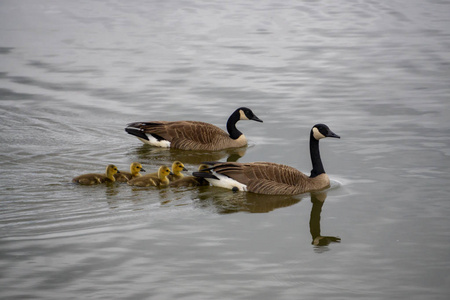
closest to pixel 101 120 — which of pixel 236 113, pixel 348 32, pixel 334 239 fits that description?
pixel 236 113

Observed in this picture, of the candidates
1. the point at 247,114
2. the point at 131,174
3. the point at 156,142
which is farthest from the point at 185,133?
the point at 131,174

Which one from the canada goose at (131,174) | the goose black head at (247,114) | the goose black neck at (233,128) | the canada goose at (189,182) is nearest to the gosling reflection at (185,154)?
the goose black neck at (233,128)

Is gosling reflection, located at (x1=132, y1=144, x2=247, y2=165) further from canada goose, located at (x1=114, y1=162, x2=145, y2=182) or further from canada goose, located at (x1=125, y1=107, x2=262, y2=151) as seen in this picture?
canada goose, located at (x1=114, y1=162, x2=145, y2=182)

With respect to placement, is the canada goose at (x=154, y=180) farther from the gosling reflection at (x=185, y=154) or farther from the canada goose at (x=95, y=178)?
the gosling reflection at (x=185, y=154)

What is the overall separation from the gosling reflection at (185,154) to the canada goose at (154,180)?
214 cm

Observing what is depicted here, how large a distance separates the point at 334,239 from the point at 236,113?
19.1 feet

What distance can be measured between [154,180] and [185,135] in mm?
3093

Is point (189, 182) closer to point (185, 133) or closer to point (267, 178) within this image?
point (267, 178)

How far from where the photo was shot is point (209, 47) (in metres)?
24.3

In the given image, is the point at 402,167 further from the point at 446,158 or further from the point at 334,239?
the point at 334,239

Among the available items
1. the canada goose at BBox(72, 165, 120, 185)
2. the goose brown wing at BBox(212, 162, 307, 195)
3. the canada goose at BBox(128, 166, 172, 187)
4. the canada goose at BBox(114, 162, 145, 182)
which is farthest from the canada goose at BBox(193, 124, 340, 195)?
the canada goose at BBox(72, 165, 120, 185)

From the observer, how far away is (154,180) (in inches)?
474

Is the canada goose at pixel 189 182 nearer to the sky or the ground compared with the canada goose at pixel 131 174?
nearer to the ground

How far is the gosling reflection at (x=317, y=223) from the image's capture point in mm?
9992
